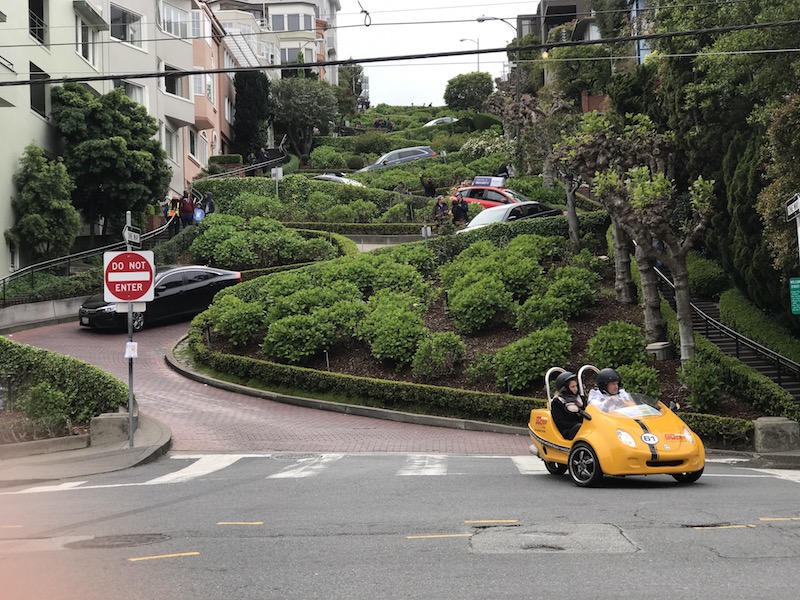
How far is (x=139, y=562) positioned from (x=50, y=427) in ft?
29.9

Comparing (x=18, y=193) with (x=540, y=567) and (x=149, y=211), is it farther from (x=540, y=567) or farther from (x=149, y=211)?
(x=540, y=567)

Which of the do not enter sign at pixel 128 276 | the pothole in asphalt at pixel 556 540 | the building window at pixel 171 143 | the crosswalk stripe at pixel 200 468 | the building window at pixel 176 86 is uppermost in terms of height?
the building window at pixel 176 86

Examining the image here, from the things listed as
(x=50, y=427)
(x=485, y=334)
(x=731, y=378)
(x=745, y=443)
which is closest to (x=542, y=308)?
(x=485, y=334)

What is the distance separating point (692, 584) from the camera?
6.36 metres

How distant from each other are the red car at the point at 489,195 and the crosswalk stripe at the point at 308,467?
2602cm

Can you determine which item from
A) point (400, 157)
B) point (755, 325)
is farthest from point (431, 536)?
point (400, 157)

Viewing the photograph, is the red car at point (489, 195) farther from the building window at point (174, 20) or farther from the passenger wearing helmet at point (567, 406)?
the passenger wearing helmet at point (567, 406)

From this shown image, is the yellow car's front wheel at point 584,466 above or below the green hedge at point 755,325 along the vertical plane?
below

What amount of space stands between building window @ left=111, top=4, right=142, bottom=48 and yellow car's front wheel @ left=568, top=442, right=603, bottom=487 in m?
35.2

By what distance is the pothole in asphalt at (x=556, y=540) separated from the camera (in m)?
7.44

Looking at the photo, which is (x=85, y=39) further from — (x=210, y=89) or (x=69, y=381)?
(x=69, y=381)

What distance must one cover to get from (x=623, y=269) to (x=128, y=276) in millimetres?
13683

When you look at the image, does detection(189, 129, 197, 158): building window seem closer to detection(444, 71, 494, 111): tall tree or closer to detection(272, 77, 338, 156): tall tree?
detection(272, 77, 338, 156): tall tree

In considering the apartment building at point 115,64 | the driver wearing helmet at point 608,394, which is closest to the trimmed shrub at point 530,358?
the driver wearing helmet at point 608,394
